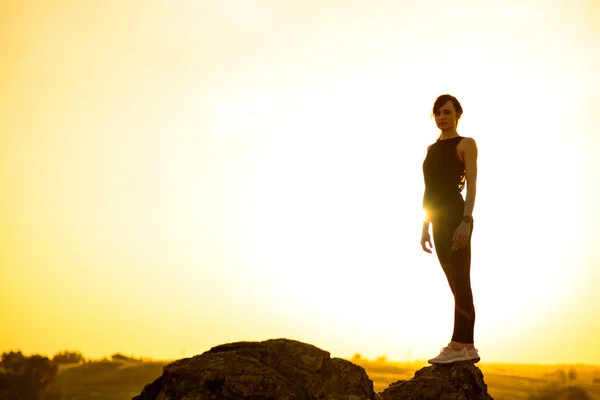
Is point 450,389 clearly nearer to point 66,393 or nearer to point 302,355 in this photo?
point 302,355

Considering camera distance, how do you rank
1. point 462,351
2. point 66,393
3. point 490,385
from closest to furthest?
point 462,351 → point 66,393 → point 490,385

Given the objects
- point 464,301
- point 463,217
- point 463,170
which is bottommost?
point 464,301

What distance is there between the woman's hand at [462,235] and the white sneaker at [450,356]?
4.31 ft

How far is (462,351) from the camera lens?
26.8ft

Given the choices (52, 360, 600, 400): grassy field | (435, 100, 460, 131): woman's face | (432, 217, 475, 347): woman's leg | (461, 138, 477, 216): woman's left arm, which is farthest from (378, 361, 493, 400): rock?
(52, 360, 600, 400): grassy field

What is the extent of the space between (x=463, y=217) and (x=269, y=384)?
3877 millimetres

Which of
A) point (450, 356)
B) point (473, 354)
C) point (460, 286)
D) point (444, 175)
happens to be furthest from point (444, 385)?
point (444, 175)

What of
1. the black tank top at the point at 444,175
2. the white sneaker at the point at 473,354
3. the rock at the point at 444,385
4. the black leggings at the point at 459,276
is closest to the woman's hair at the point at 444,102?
the black tank top at the point at 444,175

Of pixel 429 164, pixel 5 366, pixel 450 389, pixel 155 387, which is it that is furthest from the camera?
pixel 5 366

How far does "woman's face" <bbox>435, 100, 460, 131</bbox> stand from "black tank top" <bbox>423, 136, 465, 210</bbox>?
0.68 feet

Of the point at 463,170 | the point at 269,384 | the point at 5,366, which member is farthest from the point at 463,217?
the point at 5,366

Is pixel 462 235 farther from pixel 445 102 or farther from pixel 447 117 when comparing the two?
pixel 445 102

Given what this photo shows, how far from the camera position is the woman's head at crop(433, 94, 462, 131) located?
8719 millimetres

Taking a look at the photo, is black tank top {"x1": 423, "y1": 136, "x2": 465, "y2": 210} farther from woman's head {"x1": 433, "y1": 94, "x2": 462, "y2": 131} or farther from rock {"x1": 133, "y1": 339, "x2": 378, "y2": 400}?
rock {"x1": 133, "y1": 339, "x2": 378, "y2": 400}
